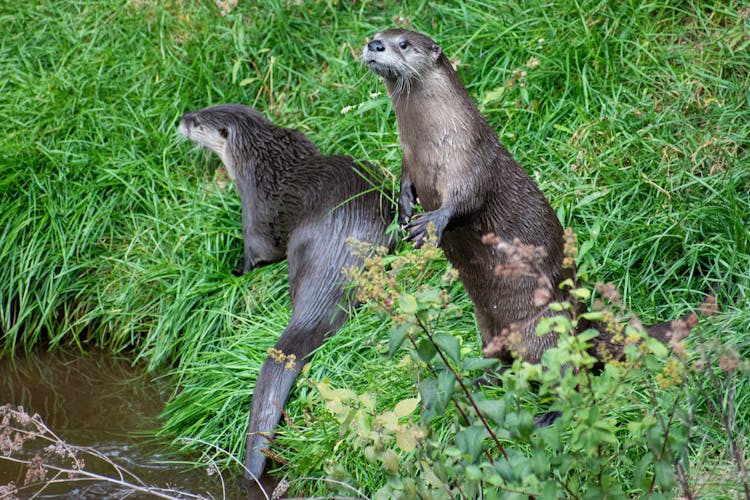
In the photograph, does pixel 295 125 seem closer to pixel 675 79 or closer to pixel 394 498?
pixel 675 79

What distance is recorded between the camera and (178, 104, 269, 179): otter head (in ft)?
12.8

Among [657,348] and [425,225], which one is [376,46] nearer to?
[425,225]

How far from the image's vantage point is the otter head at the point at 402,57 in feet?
7.77

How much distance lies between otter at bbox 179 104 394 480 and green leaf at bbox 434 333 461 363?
99 cm

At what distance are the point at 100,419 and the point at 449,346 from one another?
1903 mm

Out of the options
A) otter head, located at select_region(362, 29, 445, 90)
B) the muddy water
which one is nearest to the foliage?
otter head, located at select_region(362, 29, 445, 90)

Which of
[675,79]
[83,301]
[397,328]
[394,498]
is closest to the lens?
[397,328]

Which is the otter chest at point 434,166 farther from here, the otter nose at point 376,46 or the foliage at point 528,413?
the foliage at point 528,413

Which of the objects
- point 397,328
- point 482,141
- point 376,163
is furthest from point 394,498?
point 376,163

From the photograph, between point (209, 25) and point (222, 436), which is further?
point (209, 25)

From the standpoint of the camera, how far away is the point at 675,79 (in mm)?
3354

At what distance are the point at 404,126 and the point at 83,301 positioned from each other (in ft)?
5.91

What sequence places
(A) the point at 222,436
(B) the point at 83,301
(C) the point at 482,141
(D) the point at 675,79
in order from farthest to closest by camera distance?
(B) the point at 83,301
(D) the point at 675,79
(A) the point at 222,436
(C) the point at 482,141

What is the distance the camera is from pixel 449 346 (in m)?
1.72
